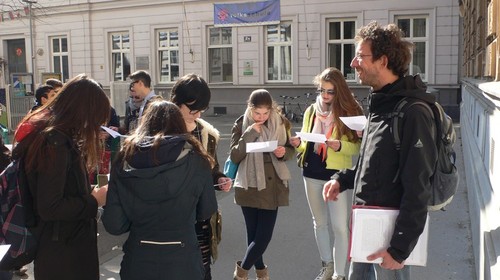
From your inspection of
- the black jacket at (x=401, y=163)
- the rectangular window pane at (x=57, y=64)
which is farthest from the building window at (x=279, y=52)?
the black jacket at (x=401, y=163)

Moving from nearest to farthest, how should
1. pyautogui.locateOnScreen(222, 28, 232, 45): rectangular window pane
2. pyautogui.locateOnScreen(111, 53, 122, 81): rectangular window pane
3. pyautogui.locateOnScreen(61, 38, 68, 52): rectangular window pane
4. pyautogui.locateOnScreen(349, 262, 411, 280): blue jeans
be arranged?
pyautogui.locateOnScreen(349, 262, 411, 280): blue jeans, pyautogui.locateOnScreen(222, 28, 232, 45): rectangular window pane, pyautogui.locateOnScreen(111, 53, 122, 81): rectangular window pane, pyautogui.locateOnScreen(61, 38, 68, 52): rectangular window pane

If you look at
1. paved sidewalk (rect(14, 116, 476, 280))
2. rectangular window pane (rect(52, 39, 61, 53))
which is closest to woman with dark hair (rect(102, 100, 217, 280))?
paved sidewalk (rect(14, 116, 476, 280))

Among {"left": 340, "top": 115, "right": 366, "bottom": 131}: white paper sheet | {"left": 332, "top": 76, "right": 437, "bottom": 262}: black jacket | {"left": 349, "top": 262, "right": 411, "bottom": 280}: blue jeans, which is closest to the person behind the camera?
{"left": 332, "top": 76, "right": 437, "bottom": 262}: black jacket

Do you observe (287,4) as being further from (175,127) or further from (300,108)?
(175,127)

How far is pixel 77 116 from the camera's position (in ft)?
8.60

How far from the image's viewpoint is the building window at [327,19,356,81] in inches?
786

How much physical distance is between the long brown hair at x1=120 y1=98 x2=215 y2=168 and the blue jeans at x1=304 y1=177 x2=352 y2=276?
1.78 metres

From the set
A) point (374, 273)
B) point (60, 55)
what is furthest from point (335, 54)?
point (374, 273)

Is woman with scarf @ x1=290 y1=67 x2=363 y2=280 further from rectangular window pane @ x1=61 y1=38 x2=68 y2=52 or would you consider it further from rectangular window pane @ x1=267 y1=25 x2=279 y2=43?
rectangular window pane @ x1=61 y1=38 x2=68 y2=52

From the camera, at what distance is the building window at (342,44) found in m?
20.0

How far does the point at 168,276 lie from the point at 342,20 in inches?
731

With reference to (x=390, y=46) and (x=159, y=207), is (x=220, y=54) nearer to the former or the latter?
(x=390, y=46)

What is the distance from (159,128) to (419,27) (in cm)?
1800

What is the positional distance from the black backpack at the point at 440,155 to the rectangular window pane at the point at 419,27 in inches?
689
